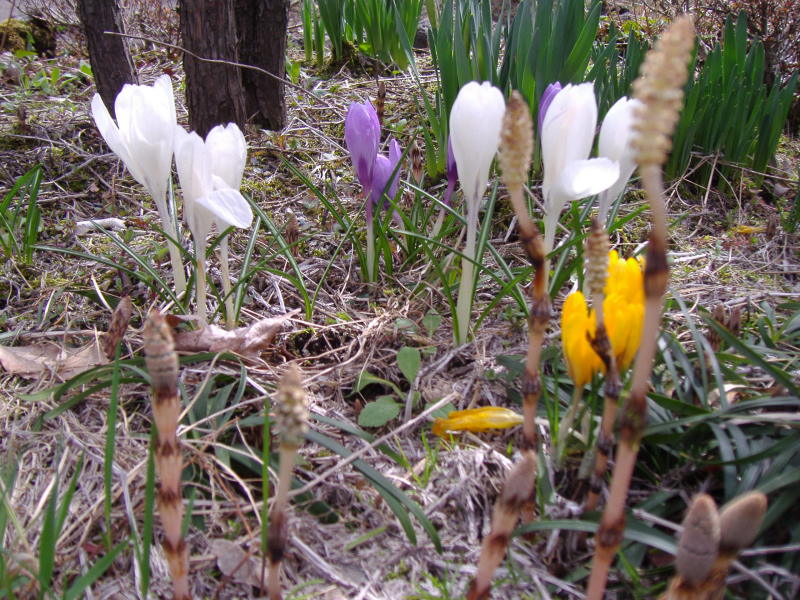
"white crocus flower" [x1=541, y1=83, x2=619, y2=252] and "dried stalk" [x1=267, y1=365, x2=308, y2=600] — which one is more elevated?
"white crocus flower" [x1=541, y1=83, x2=619, y2=252]

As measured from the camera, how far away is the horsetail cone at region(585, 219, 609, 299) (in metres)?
0.85

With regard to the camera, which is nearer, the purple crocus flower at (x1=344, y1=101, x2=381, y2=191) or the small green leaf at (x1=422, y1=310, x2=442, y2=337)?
the small green leaf at (x1=422, y1=310, x2=442, y2=337)

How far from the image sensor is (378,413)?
4.62 feet

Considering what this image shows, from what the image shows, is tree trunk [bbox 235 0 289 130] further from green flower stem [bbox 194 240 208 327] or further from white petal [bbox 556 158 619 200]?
white petal [bbox 556 158 619 200]

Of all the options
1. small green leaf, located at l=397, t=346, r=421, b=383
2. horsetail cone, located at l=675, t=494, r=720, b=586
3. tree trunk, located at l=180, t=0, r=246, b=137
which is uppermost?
tree trunk, located at l=180, t=0, r=246, b=137

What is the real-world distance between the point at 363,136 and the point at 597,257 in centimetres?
112

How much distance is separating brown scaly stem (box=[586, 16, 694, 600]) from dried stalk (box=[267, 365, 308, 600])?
0.38m

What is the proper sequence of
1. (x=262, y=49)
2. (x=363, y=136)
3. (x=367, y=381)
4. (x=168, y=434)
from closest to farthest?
(x=168, y=434) < (x=367, y=381) < (x=363, y=136) < (x=262, y=49)

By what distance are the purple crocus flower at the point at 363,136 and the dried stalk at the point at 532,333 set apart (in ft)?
3.35

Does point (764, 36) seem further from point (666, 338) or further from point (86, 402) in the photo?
point (86, 402)

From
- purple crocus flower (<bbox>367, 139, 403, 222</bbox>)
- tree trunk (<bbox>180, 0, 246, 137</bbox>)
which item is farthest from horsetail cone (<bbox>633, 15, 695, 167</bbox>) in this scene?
tree trunk (<bbox>180, 0, 246, 137</bbox>)

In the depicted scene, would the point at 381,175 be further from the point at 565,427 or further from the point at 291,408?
the point at 291,408

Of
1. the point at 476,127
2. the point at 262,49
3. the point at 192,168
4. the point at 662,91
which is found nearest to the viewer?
the point at 662,91

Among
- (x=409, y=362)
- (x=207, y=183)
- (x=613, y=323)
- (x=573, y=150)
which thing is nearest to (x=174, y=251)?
(x=207, y=183)
